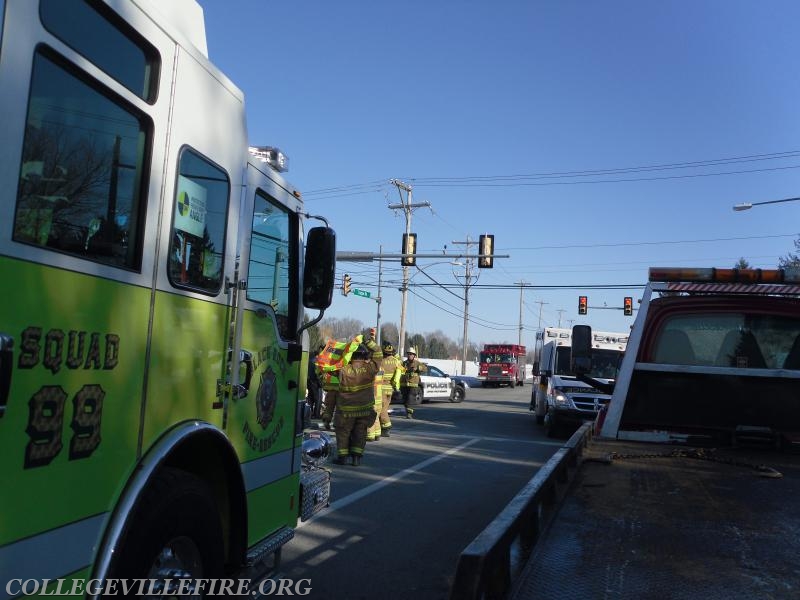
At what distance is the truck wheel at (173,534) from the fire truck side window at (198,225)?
2.65 ft

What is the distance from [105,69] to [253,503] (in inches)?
86.2

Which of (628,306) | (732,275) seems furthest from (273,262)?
(628,306)

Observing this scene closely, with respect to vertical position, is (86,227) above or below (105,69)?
Result: below

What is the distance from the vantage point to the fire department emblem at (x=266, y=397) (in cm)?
374

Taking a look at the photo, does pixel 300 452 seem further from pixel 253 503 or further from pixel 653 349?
pixel 653 349

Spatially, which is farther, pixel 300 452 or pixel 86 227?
pixel 300 452

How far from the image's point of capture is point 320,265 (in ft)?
13.6

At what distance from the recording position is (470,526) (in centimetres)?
695

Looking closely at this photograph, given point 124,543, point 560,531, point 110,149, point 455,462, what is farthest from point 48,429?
point 455,462

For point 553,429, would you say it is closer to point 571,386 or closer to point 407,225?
point 571,386

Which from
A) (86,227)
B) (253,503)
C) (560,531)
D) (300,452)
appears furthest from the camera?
(300,452)

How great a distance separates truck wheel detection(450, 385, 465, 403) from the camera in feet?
92.0

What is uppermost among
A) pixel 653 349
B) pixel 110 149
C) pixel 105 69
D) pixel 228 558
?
pixel 105 69

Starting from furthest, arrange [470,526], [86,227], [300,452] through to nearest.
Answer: [470,526] < [300,452] < [86,227]
